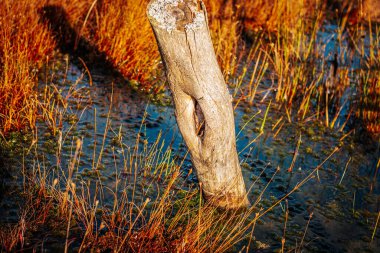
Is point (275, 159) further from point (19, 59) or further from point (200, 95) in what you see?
point (19, 59)

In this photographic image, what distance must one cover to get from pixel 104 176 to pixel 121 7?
8.10 feet

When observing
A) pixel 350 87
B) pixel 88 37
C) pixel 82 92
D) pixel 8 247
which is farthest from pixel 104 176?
pixel 350 87

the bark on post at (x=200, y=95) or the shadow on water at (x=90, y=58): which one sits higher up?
the bark on post at (x=200, y=95)

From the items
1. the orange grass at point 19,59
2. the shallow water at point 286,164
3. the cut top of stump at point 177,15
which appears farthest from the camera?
the orange grass at point 19,59

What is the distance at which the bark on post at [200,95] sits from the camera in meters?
2.70

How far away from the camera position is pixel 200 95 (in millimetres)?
2867

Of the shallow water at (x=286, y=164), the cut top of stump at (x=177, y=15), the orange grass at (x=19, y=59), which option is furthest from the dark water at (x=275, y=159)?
the cut top of stump at (x=177, y=15)

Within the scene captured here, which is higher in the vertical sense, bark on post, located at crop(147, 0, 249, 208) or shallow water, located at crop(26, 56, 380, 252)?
bark on post, located at crop(147, 0, 249, 208)

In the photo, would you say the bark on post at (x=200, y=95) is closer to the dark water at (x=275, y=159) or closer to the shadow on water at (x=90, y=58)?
the dark water at (x=275, y=159)

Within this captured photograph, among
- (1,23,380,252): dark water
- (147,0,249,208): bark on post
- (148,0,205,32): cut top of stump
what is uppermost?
(148,0,205,32): cut top of stump

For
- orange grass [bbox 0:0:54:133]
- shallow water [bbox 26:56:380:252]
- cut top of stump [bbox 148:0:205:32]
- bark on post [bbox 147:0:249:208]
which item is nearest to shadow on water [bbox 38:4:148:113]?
shallow water [bbox 26:56:380:252]

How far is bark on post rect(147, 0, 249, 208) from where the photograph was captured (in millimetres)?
2695

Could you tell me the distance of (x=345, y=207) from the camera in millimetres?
3695

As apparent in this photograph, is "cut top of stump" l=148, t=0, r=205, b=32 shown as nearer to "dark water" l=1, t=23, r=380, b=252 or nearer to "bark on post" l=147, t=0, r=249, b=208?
"bark on post" l=147, t=0, r=249, b=208
